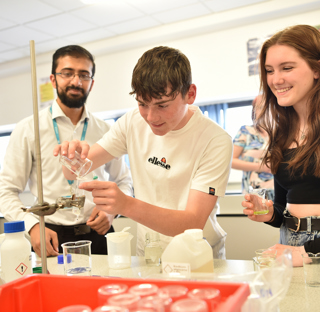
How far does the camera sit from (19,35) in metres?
4.83

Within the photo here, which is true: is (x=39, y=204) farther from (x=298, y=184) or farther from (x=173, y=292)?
(x=298, y=184)

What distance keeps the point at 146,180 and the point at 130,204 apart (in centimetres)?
41

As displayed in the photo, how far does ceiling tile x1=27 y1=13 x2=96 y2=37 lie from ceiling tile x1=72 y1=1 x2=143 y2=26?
5.1 inches

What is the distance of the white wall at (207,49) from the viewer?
4.25 meters

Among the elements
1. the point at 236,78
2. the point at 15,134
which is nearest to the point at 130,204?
the point at 15,134

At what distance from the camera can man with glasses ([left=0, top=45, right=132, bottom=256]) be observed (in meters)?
1.95

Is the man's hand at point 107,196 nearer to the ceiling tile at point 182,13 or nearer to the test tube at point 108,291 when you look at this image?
the test tube at point 108,291

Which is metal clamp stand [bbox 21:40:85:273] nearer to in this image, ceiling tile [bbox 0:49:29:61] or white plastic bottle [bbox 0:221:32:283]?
white plastic bottle [bbox 0:221:32:283]

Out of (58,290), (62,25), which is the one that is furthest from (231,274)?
(62,25)

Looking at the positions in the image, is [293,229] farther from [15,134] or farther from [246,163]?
[246,163]

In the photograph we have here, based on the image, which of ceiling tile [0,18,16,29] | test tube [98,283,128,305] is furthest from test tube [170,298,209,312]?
ceiling tile [0,18,16,29]

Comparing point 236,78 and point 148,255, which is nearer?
point 148,255

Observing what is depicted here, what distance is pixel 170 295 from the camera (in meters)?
0.61

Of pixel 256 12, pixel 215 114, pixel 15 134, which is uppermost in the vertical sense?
pixel 256 12
